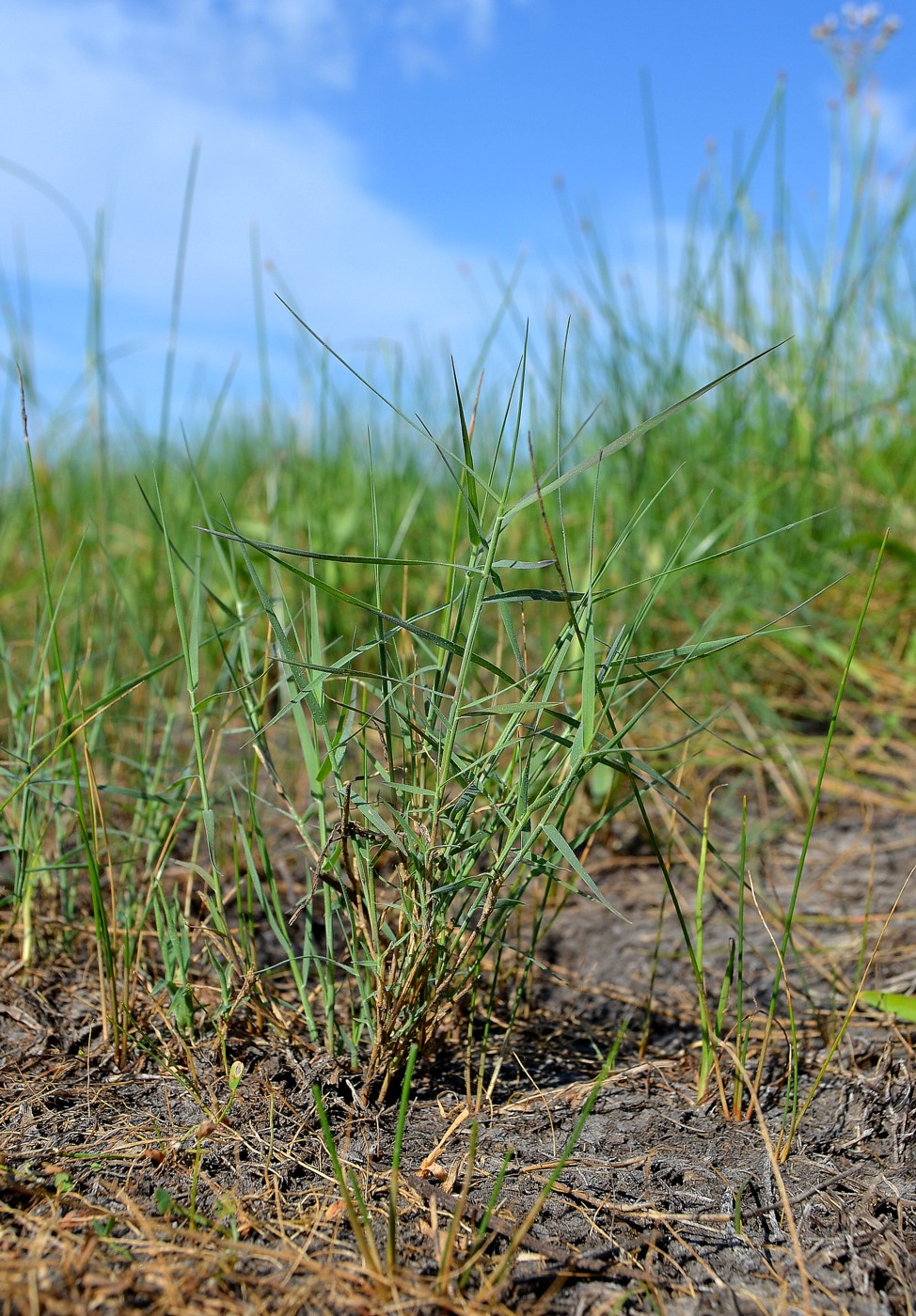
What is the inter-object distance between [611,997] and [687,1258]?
51 centimetres

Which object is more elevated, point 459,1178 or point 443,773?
point 443,773

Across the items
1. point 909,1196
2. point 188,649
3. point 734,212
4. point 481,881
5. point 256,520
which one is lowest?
point 909,1196

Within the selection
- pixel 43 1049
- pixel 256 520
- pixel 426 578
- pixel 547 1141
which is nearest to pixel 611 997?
pixel 547 1141

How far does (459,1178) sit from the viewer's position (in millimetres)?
867

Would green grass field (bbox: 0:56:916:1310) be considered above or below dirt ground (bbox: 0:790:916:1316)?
above

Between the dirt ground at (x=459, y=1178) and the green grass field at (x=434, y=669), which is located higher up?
the green grass field at (x=434, y=669)

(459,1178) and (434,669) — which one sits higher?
(434,669)

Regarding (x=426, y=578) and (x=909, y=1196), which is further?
(x=426, y=578)

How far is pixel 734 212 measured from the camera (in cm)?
259

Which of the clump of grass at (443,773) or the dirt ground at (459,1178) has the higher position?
the clump of grass at (443,773)

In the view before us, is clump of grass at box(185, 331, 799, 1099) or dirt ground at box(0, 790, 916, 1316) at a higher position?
clump of grass at box(185, 331, 799, 1099)

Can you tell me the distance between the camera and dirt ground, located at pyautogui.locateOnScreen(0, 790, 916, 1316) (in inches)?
29.7

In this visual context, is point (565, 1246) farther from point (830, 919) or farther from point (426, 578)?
point (426, 578)

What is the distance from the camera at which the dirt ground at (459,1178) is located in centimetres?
76
